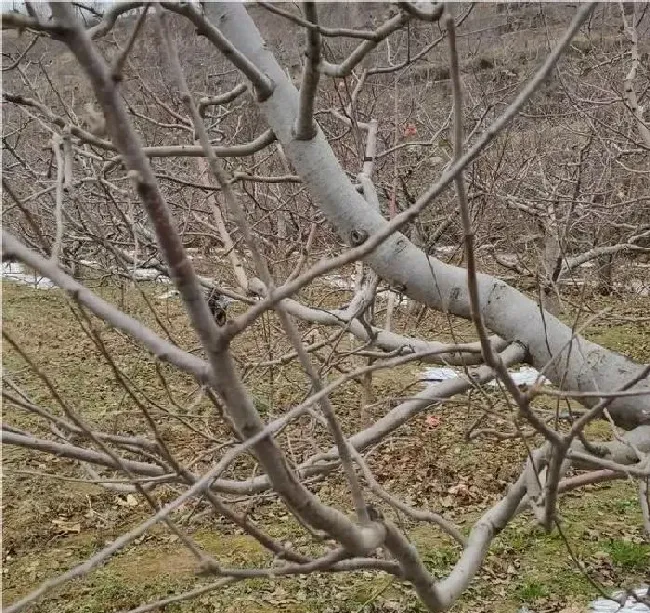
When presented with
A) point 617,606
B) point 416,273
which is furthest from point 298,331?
point 617,606

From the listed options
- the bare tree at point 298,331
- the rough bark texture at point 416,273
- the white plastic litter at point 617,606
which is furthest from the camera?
the white plastic litter at point 617,606

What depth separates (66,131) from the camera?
5.17 feet

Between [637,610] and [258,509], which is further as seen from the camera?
[258,509]

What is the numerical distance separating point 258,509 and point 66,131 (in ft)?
11.7

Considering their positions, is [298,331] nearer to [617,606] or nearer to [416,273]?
[416,273]

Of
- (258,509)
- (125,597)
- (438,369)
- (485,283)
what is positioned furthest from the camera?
(438,369)

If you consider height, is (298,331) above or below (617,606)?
below

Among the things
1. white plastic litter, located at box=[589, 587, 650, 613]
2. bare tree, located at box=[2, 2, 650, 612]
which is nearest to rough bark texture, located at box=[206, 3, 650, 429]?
bare tree, located at box=[2, 2, 650, 612]

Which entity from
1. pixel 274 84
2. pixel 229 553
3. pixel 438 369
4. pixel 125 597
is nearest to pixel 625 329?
pixel 438 369

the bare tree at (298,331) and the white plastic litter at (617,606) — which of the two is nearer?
the bare tree at (298,331)

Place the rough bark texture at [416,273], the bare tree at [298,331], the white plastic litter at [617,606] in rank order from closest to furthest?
the bare tree at [298,331] < the rough bark texture at [416,273] < the white plastic litter at [617,606]

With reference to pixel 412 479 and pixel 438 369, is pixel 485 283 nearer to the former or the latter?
pixel 412 479

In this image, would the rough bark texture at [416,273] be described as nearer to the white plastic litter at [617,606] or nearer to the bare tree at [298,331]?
the bare tree at [298,331]

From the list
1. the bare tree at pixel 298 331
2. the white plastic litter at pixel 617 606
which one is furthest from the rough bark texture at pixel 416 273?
the white plastic litter at pixel 617 606
